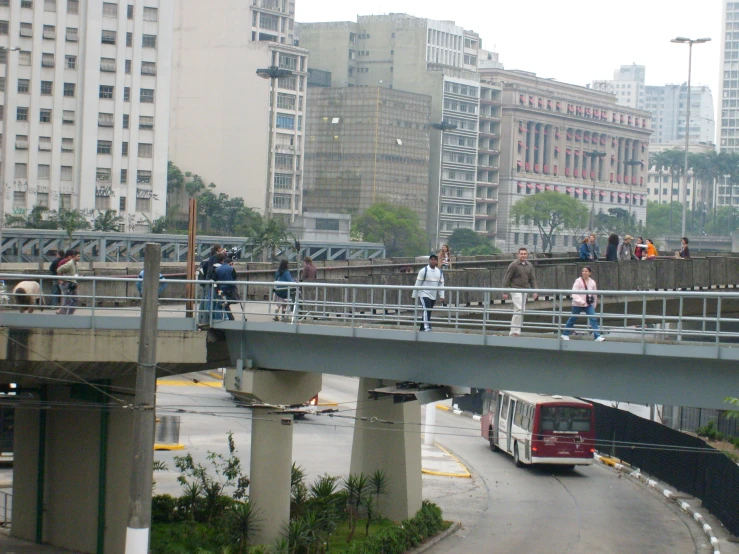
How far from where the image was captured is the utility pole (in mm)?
15742

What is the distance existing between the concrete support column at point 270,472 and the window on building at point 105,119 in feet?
276

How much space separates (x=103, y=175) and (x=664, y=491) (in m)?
78.3

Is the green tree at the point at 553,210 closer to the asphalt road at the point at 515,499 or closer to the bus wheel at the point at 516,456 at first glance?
the asphalt road at the point at 515,499

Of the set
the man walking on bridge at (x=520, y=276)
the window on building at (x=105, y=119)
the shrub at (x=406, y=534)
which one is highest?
the window on building at (x=105, y=119)

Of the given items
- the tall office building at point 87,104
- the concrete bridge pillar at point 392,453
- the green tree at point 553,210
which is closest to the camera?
the concrete bridge pillar at point 392,453

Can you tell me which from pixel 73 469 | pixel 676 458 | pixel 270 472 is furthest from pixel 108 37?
pixel 270 472

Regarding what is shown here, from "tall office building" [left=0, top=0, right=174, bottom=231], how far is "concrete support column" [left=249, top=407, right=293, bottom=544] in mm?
78300

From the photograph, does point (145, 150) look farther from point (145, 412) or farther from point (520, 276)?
point (145, 412)

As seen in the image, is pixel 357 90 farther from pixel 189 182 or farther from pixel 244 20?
pixel 189 182

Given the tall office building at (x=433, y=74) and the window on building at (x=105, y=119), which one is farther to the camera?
the tall office building at (x=433, y=74)

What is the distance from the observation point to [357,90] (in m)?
138

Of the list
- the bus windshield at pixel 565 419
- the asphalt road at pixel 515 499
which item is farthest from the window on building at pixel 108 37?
the bus windshield at pixel 565 419

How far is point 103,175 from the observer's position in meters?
103

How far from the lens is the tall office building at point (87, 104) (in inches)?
3851
